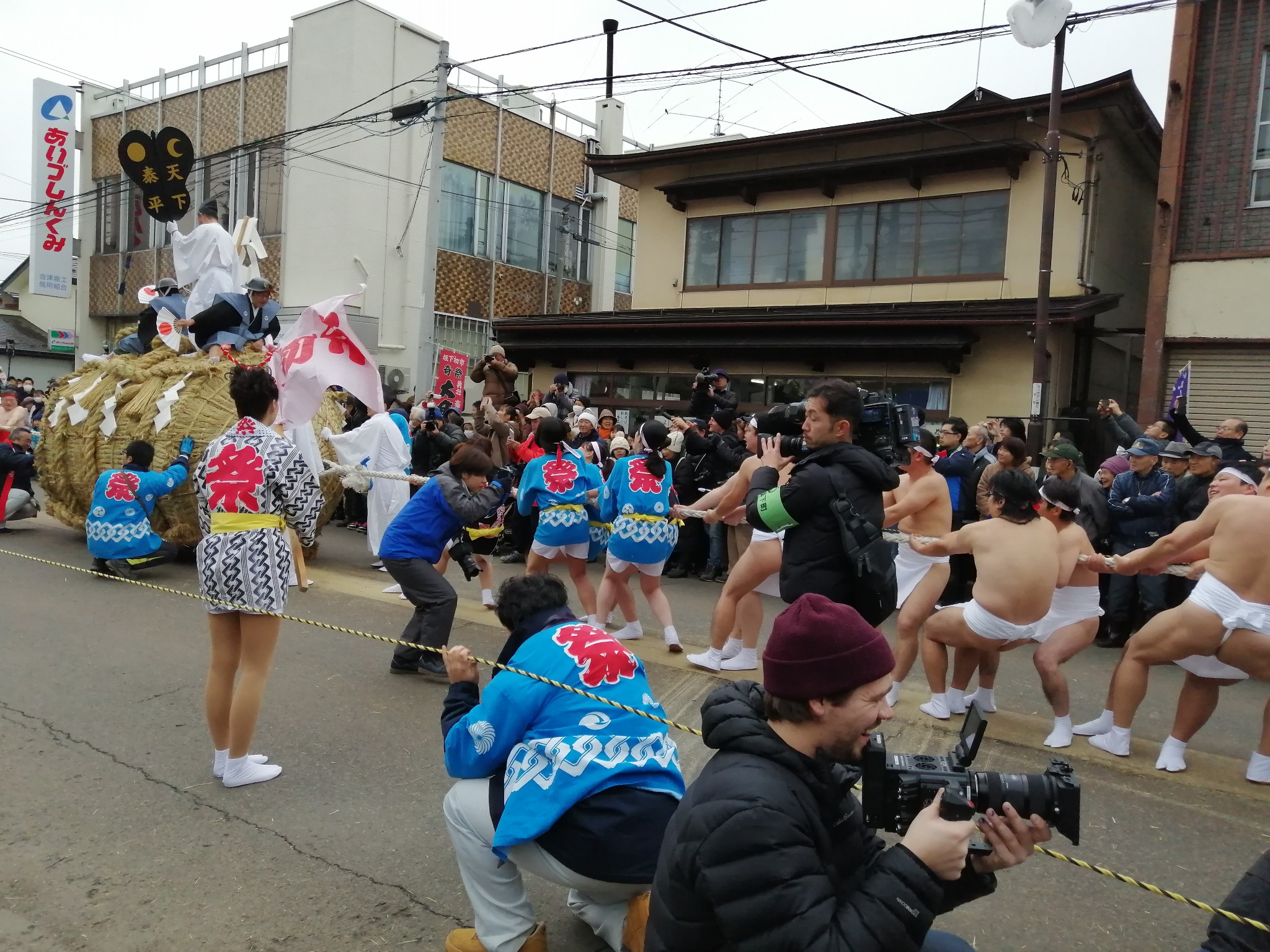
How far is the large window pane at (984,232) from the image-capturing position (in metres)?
12.8

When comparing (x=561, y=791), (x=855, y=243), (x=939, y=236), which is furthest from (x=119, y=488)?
(x=939, y=236)

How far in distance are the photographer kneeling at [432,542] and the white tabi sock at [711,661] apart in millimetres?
1691

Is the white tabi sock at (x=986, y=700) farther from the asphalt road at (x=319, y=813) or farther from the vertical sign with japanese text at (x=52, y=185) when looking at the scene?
the vertical sign with japanese text at (x=52, y=185)

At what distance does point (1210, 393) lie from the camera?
431 inches

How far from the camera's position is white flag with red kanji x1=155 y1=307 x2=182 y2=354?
922 cm

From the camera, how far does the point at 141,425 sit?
8656 millimetres

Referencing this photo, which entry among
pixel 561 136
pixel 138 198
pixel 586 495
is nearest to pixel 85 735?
pixel 586 495

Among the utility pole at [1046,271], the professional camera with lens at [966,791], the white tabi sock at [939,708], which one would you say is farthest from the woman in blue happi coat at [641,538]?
the utility pole at [1046,271]

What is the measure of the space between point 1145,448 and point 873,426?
459 cm

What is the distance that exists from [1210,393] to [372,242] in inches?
627

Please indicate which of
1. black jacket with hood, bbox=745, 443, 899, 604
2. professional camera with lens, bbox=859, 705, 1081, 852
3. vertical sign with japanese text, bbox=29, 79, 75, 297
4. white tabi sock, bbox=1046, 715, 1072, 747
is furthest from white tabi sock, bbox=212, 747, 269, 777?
vertical sign with japanese text, bbox=29, 79, 75, 297

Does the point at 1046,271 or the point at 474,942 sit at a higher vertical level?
the point at 1046,271

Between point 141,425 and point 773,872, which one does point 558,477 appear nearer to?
point 141,425

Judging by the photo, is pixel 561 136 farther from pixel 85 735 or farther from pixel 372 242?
pixel 85 735
